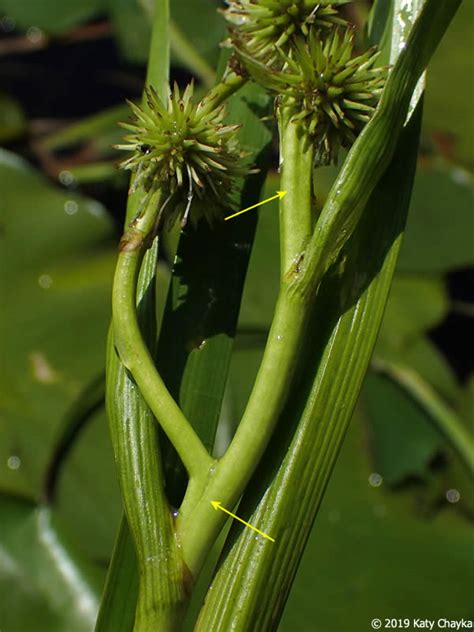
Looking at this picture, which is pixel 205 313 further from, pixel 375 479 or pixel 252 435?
pixel 375 479

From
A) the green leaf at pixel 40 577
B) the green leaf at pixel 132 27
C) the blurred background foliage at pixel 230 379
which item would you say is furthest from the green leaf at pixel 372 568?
the green leaf at pixel 132 27

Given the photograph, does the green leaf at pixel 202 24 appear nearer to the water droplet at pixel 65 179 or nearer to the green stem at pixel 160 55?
the water droplet at pixel 65 179

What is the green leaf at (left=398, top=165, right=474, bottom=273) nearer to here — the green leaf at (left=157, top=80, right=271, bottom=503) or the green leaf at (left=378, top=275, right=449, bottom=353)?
the green leaf at (left=378, top=275, right=449, bottom=353)

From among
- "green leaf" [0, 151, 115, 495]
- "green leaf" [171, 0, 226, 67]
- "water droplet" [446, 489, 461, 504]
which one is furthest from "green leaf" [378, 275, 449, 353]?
"green leaf" [171, 0, 226, 67]

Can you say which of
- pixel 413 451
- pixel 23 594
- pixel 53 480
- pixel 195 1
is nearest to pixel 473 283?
pixel 413 451

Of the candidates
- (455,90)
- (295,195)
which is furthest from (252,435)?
(455,90)
